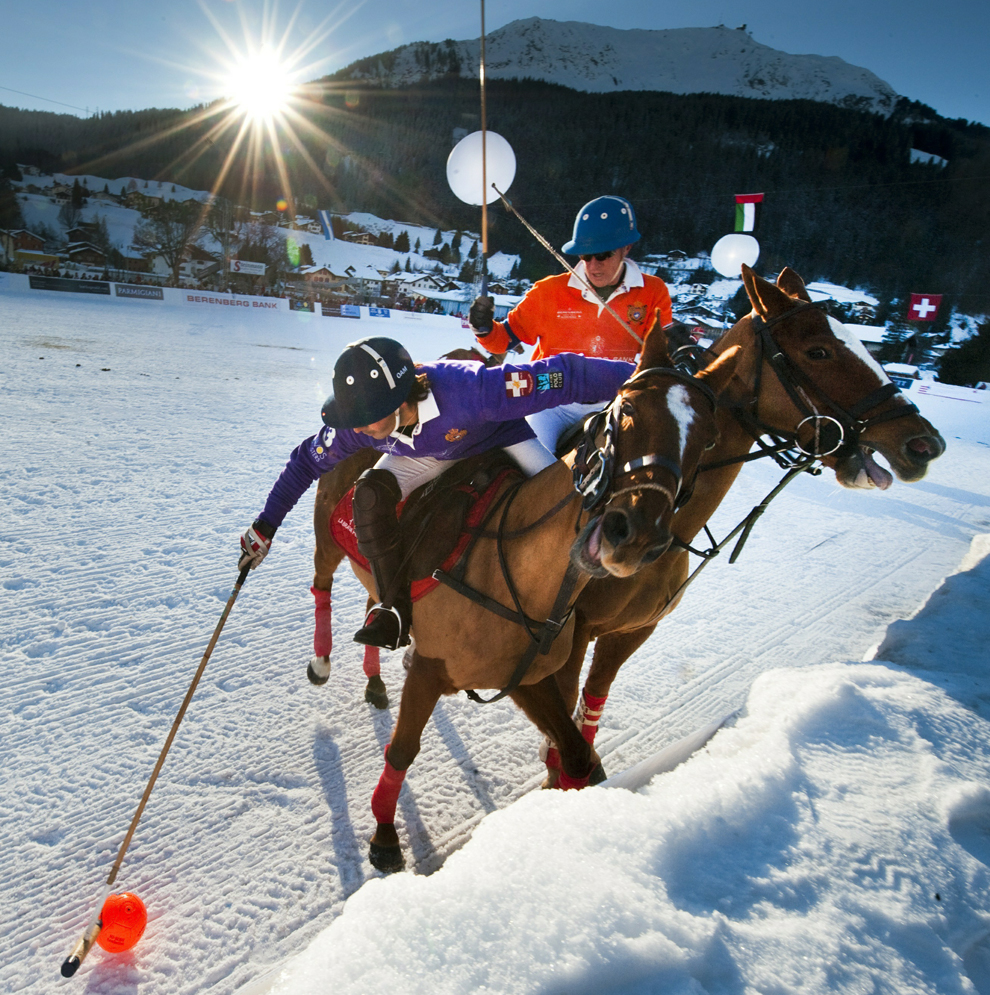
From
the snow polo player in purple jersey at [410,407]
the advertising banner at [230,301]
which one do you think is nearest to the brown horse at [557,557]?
the snow polo player in purple jersey at [410,407]

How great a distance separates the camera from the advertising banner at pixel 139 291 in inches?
983

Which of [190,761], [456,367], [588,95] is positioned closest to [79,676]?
[190,761]

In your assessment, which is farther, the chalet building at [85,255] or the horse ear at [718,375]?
the chalet building at [85,255]

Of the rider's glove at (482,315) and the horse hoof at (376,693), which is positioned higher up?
the rider's glove at (482,315)

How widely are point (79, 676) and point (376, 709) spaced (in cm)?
154

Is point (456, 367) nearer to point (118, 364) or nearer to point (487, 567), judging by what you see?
point (487, 567)

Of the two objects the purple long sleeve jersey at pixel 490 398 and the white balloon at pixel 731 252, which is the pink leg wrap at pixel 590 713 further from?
the white balloon at pixel 731 252

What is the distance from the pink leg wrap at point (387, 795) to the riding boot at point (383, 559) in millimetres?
495

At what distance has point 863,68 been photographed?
475 ft

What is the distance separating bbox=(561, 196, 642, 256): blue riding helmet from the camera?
2984 mm

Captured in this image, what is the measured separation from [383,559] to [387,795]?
3.12ft

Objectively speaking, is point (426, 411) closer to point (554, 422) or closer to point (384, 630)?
point (554, 422)

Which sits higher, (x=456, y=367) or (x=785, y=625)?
(x=456, y=367)

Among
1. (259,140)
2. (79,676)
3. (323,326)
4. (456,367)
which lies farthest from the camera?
(259,140)
